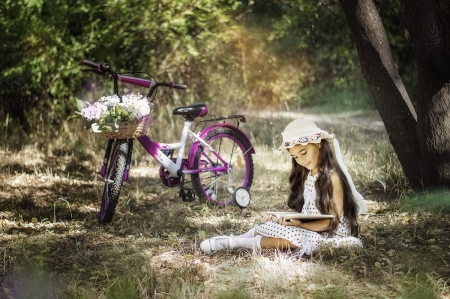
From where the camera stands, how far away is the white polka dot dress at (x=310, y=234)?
15.3 ft

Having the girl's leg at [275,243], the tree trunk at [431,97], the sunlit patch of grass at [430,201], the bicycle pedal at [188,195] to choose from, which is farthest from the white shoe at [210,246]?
the tree trunk at [431,97]

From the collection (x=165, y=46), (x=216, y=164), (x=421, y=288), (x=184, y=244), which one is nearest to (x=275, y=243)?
(x=184, y=244)

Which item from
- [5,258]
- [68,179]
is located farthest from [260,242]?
[68,179]

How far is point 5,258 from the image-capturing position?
16.0ft

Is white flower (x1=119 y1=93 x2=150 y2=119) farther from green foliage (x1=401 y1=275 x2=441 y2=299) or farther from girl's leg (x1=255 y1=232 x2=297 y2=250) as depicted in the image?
green foliage (x1=401 y1=275 x2=441 y2=299)

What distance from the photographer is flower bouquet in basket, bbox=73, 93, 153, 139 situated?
Answer: 18.1 feet

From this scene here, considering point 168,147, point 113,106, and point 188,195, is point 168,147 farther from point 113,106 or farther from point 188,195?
point 113,106

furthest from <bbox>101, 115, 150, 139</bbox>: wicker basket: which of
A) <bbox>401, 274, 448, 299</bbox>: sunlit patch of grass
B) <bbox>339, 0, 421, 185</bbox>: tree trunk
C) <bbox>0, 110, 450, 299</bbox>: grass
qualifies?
<bbox>401, 274, 448, 299</bbox>: sunlit patch of grass

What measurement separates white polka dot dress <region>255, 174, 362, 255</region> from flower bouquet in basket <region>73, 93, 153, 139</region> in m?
1.64

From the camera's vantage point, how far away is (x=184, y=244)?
5191mm

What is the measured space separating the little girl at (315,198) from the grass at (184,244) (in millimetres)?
109

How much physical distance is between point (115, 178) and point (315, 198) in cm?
196

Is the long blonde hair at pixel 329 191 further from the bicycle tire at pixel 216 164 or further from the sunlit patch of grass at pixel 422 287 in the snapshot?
the bicycle tire at pixel 216 164

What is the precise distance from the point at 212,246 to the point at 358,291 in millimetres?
1237
